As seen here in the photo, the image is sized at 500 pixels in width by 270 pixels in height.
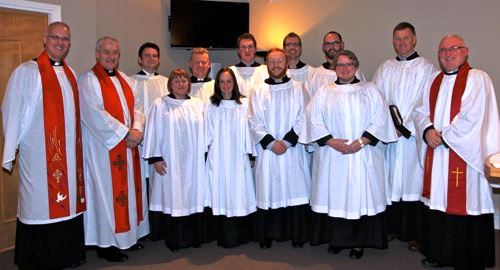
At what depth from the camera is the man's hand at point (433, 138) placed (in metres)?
4.55

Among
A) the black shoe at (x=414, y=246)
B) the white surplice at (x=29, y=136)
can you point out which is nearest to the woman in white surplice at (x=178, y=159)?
the white surplice at (x=29, y=136)

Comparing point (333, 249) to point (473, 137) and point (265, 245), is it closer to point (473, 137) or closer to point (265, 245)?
point (265, 245)

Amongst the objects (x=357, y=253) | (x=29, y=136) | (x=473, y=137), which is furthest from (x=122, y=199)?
(x=473, y=137)

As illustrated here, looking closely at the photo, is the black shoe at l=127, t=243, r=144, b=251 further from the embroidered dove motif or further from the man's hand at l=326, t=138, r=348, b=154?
the man's hand at l=326, t=138, r=348, b=154

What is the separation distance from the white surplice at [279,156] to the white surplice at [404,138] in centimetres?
96

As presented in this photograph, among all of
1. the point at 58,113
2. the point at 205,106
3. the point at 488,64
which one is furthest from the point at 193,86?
the point at 488,64

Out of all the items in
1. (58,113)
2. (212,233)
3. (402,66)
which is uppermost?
(402,66)

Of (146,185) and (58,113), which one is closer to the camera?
(58,113)

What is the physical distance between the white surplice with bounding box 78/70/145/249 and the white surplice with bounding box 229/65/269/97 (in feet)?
5.16

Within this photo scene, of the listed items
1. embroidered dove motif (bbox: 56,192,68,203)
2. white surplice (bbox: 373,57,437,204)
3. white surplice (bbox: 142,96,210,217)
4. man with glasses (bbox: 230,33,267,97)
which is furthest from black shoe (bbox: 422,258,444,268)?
embroidered dove motif (bbox: 56,192,68,203)

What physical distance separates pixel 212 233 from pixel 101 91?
77.7 inches

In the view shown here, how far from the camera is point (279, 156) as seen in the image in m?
5.29

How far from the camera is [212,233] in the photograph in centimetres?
556

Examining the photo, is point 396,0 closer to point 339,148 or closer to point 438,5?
point 438,5
